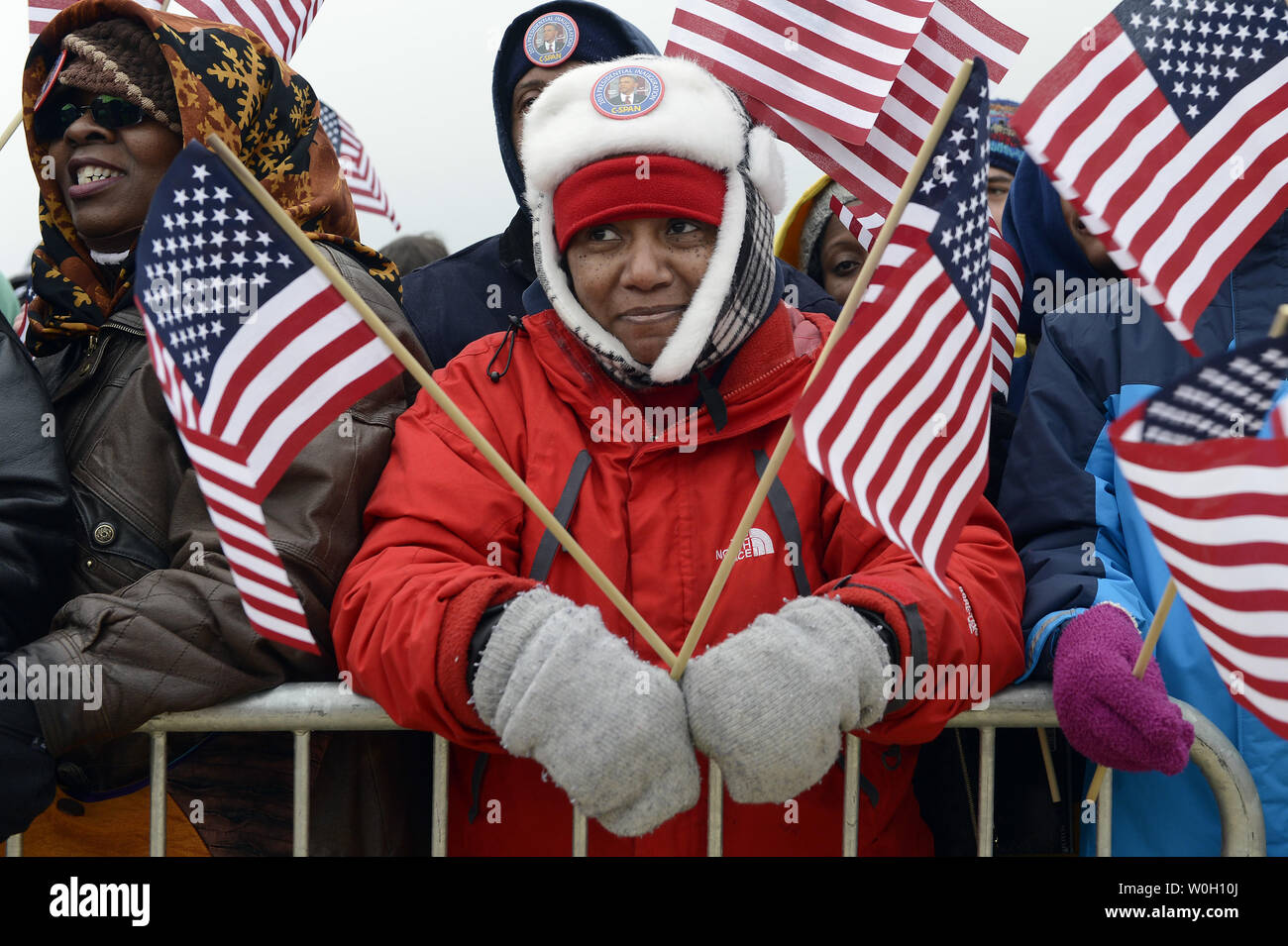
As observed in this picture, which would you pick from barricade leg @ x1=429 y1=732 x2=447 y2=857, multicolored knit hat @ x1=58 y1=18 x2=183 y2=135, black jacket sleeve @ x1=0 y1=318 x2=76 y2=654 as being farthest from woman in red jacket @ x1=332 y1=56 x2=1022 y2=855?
multicolored knit hat @ x1=58 y1=18 x2=183 y2=135

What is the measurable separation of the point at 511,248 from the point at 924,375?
2.03 meters

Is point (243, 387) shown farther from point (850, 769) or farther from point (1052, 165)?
point (1052, 165)

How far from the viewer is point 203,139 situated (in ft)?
10.0

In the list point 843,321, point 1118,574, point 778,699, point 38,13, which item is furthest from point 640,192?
point 38,13

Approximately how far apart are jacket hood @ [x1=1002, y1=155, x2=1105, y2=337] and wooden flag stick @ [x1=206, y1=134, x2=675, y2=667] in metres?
1.94

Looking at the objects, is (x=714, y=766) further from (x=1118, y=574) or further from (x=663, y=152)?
(x=663, y=152)

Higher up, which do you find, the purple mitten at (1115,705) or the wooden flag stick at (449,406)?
the wooden flag stick at (449,406)

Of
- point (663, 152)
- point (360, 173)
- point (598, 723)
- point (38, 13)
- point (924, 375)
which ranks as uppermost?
point (360, 173)

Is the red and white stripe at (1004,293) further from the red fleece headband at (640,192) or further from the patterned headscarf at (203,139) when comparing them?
the patterned headscarf at (203,139)

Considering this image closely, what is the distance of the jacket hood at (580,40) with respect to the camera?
4.29 meters

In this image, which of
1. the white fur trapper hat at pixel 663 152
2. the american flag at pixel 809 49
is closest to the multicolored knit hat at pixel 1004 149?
the american flag at pixel 809 49

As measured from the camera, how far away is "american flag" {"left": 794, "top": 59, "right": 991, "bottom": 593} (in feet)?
7.43

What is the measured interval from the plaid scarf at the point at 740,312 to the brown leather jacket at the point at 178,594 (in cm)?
58

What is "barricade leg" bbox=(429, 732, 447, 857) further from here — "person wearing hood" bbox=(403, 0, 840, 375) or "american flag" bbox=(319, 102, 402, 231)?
"american flag" bbox=(319, 102, 402, 231)
